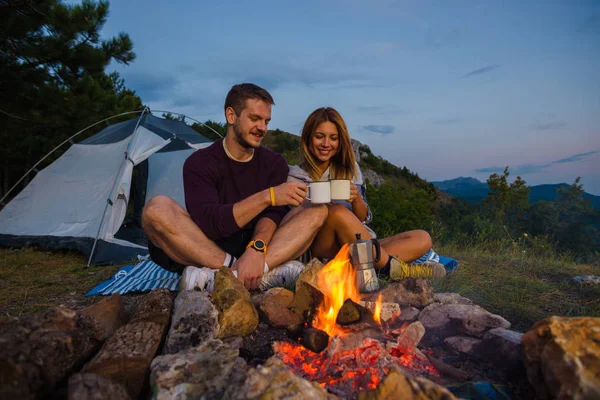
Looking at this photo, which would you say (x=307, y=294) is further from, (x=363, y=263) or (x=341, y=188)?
(x=341, y=188)

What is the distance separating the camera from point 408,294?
8.43 feet

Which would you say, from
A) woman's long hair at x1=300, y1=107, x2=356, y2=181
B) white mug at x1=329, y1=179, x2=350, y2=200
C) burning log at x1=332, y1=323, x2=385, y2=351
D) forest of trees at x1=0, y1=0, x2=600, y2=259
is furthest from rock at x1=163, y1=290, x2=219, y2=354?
forest of trees at x1=0, y1=0, x2=600, y2=259

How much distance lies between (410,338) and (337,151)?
2.03m

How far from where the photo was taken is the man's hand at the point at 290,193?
2736 mm

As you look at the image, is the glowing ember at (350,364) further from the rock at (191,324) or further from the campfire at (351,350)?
the rock at (191,324)

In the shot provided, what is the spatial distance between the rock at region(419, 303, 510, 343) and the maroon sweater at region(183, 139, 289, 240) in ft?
4.70

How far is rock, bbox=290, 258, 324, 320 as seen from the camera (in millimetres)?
2359

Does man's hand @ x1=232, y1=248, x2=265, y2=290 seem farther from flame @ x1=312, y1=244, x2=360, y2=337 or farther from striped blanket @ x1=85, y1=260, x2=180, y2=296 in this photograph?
striped blanket @ x1=85, y1=260, x2=180, y2=296

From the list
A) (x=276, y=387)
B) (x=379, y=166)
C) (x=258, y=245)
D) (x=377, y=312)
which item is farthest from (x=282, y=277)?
(x=379, y=166)

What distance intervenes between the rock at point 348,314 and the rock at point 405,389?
80cm

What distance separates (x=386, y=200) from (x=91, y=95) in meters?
5.54

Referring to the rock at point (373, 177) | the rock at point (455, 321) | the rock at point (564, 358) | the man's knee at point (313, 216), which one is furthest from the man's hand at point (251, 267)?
the rock at point (373, 177)

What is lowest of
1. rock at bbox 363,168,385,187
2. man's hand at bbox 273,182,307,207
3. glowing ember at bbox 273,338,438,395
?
glowing ember at bbox 273,338,438,395

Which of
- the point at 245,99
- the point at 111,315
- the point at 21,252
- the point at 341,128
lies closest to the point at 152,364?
the point at 111,315
